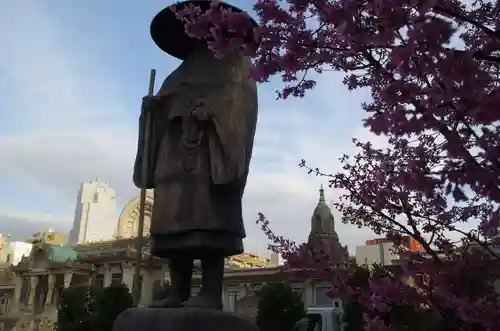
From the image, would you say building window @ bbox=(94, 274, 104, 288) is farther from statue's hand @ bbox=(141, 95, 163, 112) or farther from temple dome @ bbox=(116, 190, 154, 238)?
statue's hand @ bbox=(141, 95, 163, 112)

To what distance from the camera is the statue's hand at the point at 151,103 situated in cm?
463

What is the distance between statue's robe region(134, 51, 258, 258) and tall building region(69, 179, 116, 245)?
42183 mm

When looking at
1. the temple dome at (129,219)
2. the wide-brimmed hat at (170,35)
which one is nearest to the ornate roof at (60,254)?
the temple dome at (129,219)

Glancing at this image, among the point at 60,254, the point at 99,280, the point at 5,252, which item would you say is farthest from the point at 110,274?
the point at 5,252

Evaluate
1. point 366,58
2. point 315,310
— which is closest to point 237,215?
point 366,58

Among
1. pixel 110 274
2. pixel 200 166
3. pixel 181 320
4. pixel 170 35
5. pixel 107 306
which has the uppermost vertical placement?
pixel 170 35

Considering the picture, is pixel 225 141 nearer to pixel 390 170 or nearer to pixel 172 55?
pixel 172 55

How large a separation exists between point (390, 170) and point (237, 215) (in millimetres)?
1773

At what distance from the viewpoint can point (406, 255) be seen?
3.94 meters

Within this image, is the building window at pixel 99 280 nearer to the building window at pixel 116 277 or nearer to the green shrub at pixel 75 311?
the building window at pixel 116 277

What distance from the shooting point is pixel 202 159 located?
14.4 ft

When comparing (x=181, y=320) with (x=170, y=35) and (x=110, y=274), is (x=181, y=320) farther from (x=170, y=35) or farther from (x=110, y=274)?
(x=110, y=274)

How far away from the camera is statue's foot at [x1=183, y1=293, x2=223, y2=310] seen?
4.10 m

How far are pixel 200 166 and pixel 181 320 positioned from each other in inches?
47.5
